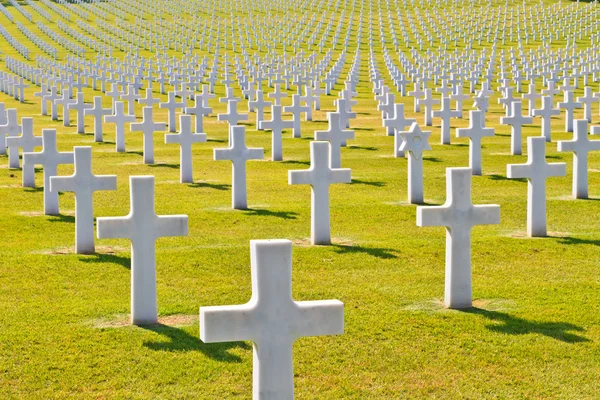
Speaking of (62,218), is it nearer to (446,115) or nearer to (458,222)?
(458,222)

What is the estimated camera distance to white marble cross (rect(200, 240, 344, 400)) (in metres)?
4.95

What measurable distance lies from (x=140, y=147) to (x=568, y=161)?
26.2 ft

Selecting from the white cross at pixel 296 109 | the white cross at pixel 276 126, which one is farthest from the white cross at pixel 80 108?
the white cross at pixel 276 126

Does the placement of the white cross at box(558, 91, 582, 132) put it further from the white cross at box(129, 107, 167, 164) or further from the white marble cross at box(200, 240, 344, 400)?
the white marble cross at box(200, 240, 344, 400)

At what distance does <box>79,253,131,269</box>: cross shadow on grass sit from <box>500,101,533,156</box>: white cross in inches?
354

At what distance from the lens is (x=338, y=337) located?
741cm

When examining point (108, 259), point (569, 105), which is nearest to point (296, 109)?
point (569, 105)

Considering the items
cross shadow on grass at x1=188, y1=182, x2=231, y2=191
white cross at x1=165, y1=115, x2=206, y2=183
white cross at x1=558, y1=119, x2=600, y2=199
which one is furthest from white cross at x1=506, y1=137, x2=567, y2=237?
white cross at x1=165, y1=115, x2=206, y2=183

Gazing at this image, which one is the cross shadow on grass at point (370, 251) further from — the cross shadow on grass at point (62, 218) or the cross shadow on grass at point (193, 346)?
the cross shadow on grass at point (62, 218)

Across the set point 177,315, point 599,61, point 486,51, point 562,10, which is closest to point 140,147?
point 177,315

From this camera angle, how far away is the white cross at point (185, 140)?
1495cm

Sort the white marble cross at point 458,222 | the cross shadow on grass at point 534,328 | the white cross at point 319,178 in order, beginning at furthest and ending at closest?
the white cross at point 319,178, the white marble cross at point 458,222, the cross shadow on grass at point 534,328

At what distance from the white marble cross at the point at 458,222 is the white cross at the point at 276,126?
906cm

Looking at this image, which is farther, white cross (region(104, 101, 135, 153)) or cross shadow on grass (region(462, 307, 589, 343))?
white cross (region(104, 101, 135, 153))
